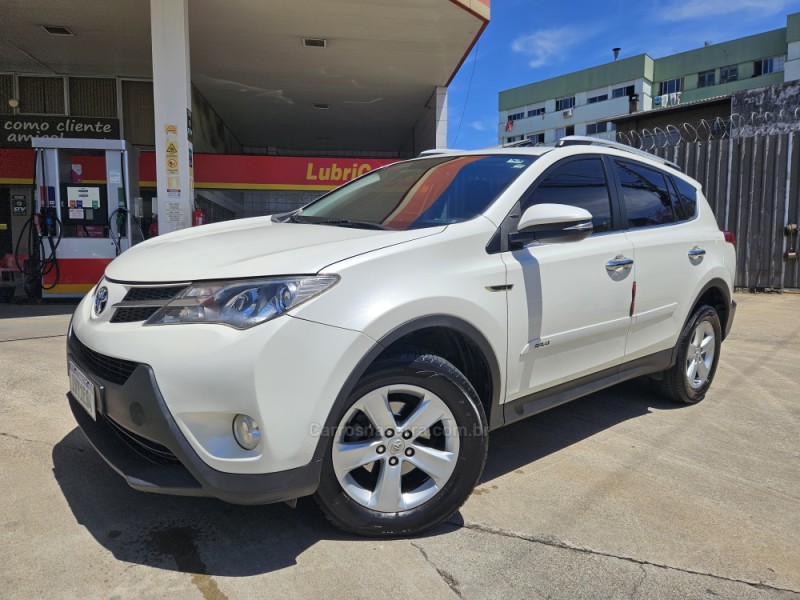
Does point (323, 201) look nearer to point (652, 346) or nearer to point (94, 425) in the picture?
→ point (94, 425)

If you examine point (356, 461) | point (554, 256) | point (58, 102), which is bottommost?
point (356, 461)

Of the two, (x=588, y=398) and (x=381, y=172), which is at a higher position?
(x=381, y=172)

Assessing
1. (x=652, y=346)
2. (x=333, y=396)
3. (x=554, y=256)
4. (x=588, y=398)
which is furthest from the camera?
(x=588, y=398)

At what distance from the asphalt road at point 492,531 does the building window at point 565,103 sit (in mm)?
51724

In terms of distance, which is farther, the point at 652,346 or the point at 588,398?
the point at 588,398

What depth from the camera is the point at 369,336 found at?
216 centimetres

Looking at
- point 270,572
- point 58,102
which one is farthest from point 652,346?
point 58,102

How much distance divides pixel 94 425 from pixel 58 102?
1282 cm

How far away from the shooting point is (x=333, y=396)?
210 centimetres

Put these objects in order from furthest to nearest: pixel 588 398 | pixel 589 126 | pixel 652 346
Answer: pixel 589 126
pixel 588 398
pixel 652 346

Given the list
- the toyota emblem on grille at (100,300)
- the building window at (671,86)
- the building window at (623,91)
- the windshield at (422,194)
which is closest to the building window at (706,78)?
the building window at (671,86)

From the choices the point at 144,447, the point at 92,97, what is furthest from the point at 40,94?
the point at 144,447

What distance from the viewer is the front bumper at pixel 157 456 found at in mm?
2014

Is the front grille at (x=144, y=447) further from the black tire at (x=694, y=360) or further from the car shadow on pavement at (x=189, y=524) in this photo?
the black tire at (x=694, y=360)
